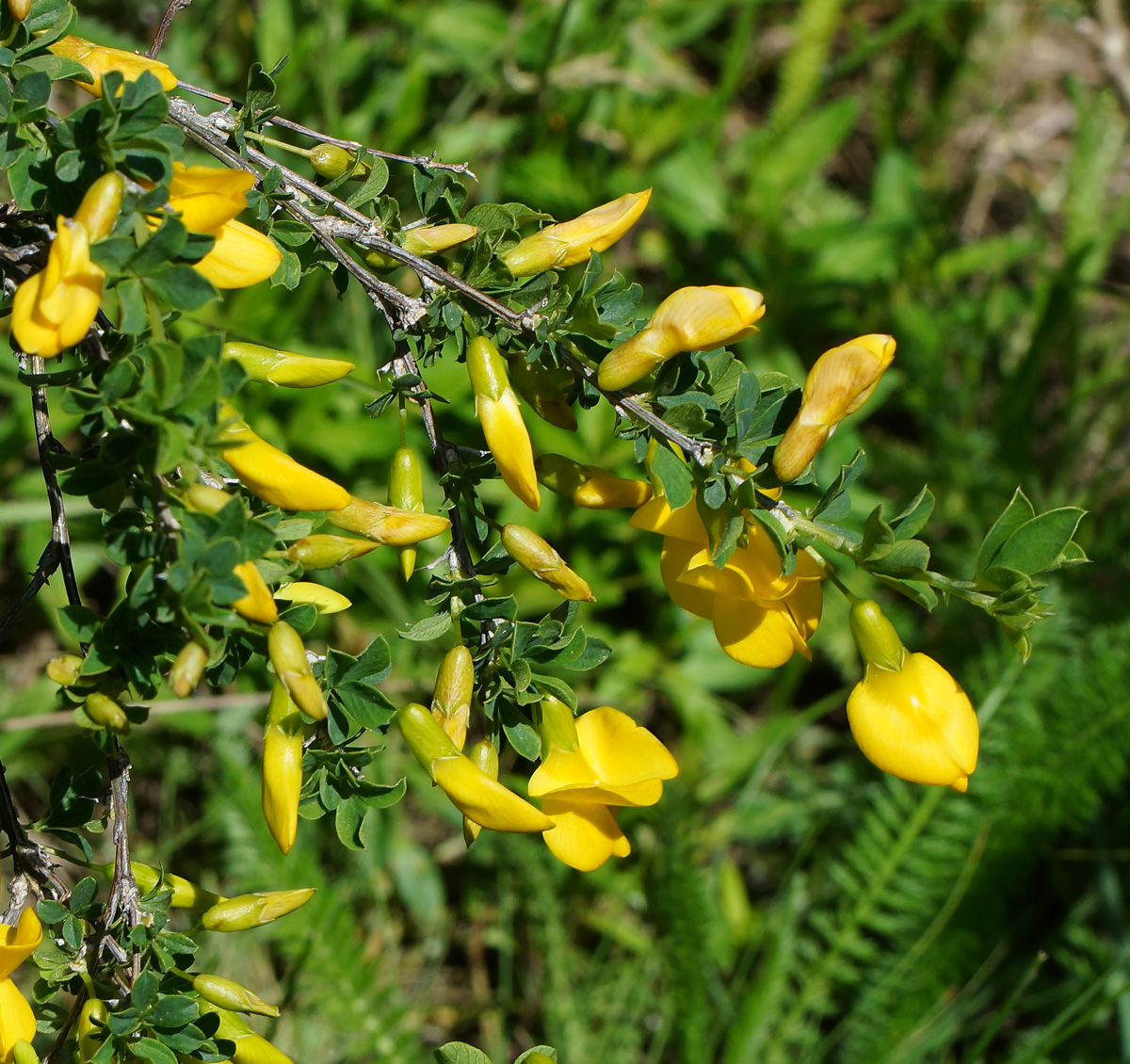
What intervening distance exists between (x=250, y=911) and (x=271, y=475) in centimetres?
28

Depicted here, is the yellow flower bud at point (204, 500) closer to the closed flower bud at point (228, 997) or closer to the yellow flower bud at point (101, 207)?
the yellow flower bud at point (101, 207)

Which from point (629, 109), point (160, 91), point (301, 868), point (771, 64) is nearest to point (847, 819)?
point (301, 868)

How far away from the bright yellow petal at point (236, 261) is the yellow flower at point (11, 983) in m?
0.37

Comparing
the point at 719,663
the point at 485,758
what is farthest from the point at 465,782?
the point at 719,663

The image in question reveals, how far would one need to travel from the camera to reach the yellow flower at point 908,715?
610 mm

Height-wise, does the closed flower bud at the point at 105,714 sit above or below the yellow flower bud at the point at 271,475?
below

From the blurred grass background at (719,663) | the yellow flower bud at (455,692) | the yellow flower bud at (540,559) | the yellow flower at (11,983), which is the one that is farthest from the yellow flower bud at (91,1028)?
the blurred grass background at (719,663)

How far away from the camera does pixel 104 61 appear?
0.64m

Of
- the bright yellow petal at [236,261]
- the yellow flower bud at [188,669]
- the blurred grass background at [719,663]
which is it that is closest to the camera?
the yellow flower bud at [188,669]

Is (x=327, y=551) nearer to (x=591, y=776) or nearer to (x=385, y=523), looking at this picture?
(x=385, y=523)

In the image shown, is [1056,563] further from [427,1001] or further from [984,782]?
[427,1001]

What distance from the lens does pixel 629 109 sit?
2.08 meters

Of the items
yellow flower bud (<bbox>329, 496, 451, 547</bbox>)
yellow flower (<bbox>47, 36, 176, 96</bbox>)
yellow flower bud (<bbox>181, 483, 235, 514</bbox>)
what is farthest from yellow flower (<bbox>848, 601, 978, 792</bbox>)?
yellow flower (<bbox>47, 36, 176, 96</bbox>)

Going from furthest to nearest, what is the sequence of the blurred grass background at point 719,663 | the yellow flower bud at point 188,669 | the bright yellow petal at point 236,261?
the blurred grass background at point 719,663 → the bright yellow petal at point 236,261 → the yellow flower bud at point 188,669
